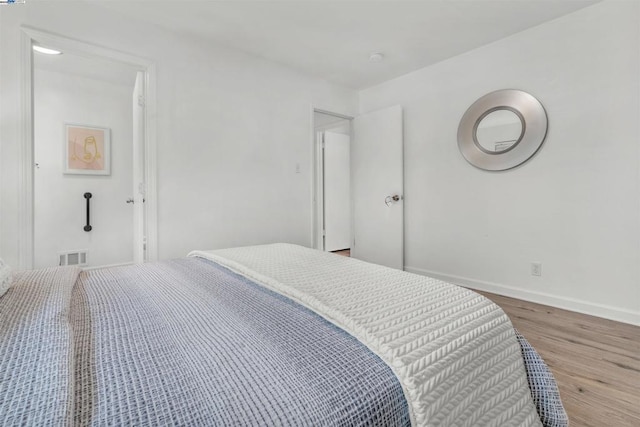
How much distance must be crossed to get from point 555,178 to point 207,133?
3088 mm

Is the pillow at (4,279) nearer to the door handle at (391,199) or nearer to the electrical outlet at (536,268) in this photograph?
the door handle at (391,199)

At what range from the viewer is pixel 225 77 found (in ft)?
9.66

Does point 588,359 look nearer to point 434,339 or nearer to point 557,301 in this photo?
point 557,301

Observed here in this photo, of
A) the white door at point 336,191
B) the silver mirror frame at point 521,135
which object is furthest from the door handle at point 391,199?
the white door at point 336,191

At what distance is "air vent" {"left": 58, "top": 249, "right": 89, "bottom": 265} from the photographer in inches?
134

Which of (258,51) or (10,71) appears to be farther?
(258,51)

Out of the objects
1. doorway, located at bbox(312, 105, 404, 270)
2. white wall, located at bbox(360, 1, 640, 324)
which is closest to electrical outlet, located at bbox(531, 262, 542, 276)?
white wall, located at bbox(360, 1, 640, 324)

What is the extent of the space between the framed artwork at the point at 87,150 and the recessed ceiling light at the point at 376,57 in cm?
319

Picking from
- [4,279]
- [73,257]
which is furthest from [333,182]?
[4,279]

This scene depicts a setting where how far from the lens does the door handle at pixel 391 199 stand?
3.58 m

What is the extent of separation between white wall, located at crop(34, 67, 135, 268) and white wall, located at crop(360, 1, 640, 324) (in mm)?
3655

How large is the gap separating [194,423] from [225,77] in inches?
120

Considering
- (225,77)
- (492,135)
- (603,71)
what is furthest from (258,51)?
(603,71)

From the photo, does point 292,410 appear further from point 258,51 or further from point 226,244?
point 258,51
